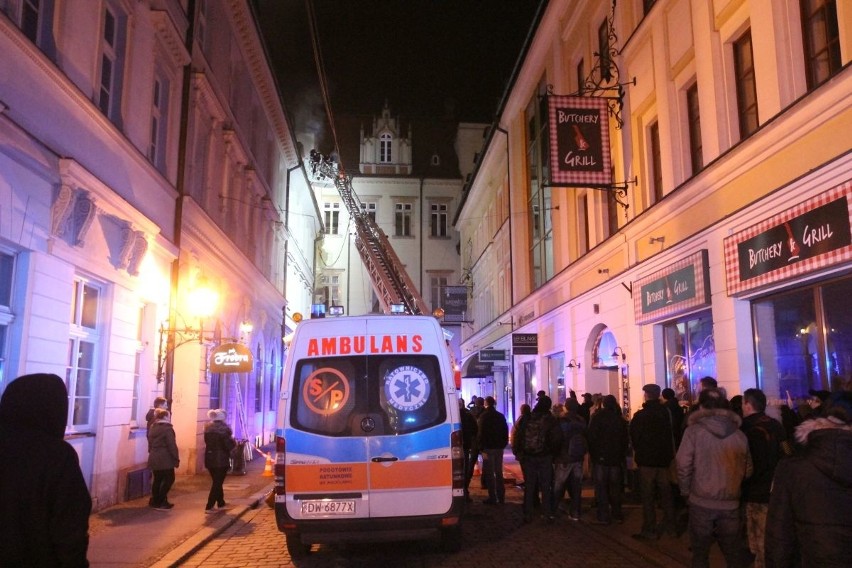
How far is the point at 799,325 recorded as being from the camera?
9.45 meters

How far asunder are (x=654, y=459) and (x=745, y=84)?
6094mm

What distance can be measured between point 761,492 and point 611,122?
11435mm

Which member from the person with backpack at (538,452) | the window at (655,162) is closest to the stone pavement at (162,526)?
the person with backpack at (538,452)

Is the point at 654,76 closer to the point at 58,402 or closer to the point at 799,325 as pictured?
A: the point at 799,325

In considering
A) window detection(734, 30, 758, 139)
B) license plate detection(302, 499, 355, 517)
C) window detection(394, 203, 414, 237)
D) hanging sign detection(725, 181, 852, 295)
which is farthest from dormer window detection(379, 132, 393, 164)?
license plate detection(302, 499, 355, 517)

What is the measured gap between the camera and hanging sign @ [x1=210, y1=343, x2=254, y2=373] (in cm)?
1555

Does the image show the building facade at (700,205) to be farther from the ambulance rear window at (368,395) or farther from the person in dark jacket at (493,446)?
the ambulance rear window at (368,395)

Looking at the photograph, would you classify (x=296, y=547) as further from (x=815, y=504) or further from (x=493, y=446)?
(x=815, y=504)

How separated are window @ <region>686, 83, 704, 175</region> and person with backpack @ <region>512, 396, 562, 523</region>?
5.46 meters

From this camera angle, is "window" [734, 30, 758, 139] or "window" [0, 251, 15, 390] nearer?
"window" [0, 251, 15, 390]

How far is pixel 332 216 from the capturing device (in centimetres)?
4556

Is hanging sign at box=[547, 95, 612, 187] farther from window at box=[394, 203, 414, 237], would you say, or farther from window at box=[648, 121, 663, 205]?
window at box=[394, 203, 414, 237]

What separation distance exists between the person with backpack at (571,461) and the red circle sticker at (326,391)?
3.98 meters

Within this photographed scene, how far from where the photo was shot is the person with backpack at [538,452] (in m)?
10.1
